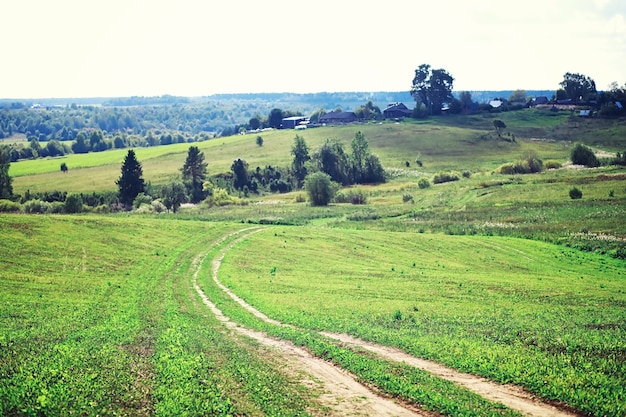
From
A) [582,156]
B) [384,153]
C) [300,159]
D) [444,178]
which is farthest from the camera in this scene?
[384,153]

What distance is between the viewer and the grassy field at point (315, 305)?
17875 millimetres

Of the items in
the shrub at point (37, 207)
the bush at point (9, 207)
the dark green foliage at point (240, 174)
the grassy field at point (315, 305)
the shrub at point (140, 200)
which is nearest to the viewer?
the grassy field at point (315, 305)

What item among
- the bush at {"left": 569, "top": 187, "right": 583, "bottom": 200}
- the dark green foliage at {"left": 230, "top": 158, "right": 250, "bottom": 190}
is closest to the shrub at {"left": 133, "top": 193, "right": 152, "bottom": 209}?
the dark green foliage at {"left": 230, "top": 158, "right": 250, "bottom": 190}

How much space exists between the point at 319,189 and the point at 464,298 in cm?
6741

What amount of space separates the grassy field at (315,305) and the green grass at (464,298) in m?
0.11

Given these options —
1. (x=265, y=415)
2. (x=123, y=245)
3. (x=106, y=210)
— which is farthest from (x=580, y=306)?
(x=106, y=210)

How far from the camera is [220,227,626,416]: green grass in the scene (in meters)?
19.9

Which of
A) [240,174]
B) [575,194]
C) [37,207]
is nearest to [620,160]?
[575,194]

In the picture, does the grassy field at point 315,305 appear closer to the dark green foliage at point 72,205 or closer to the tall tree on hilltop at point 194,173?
the dark green foliage at point 72,205

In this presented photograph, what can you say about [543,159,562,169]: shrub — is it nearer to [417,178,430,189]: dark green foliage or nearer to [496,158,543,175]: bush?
[496,158,543,175]: bush

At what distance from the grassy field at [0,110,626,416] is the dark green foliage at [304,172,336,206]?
51.8 feet

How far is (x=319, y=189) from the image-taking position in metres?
101

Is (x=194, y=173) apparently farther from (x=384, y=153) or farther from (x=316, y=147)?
(x=384, y=153)

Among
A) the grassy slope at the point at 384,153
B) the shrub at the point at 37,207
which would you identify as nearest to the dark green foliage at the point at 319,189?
the shrub at the point at 37,207
